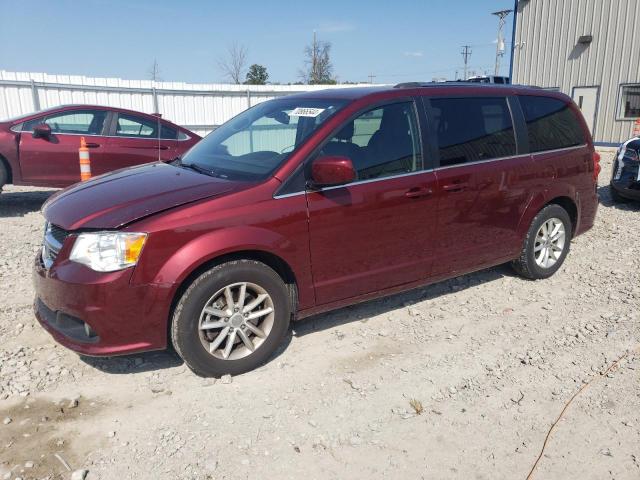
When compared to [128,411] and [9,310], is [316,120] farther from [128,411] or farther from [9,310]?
[9,310]

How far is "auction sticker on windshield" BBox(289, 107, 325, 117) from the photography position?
393 centimetres

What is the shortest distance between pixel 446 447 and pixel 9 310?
368cm

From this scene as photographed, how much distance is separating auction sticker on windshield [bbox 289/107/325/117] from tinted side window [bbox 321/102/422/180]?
0.99 feet

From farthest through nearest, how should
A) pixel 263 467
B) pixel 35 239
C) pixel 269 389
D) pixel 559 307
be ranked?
1. pixel 35 239
2. pixel 559 307
3. pixel 269 389
4. pixel 263 467

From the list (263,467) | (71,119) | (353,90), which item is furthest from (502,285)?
(71,119)

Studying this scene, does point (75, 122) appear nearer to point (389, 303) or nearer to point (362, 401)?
point (389, 303)

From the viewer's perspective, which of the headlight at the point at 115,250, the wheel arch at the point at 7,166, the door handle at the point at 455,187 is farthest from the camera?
the wheel arch at the point at 7,166

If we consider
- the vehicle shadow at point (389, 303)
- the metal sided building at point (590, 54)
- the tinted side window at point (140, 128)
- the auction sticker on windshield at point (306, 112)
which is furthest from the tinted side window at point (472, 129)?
the metal sided building at point (590, 54)

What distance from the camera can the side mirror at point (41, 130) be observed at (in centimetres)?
802

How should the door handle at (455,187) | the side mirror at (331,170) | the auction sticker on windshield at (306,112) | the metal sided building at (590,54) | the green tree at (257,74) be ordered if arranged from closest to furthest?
1. the side mirror at (331,170)
2. the auction sticker on windshield at (306,112)
3. the door handle at (455,187)
4. the metal sided building at (590,54)
5. the green tree at (257,74)

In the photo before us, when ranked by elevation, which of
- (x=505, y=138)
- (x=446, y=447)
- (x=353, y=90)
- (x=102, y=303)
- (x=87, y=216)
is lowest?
(x=446, y=447)

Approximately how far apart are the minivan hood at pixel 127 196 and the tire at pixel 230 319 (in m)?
0.52

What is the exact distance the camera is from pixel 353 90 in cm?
418

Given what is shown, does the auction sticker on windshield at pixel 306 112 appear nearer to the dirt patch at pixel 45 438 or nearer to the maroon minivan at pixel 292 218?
the maroon minivan at pixel 292 218
